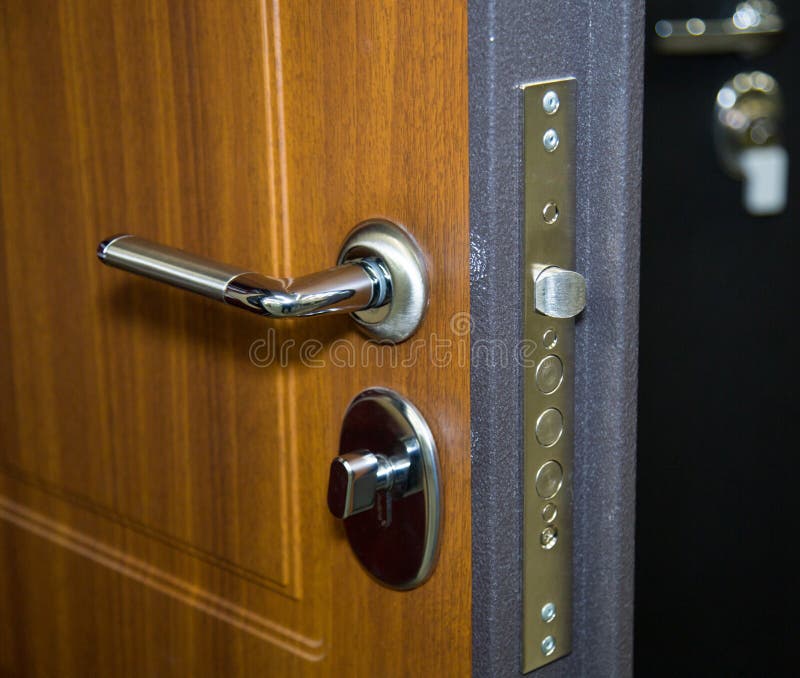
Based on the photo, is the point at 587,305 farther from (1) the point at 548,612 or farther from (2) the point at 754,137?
Answer: (2) the point at 754,137

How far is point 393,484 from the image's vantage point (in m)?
0.40

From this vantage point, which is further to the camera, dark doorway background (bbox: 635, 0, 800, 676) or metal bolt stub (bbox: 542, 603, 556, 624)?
dark doorway background (bbox: 635, 0, 800, 676)

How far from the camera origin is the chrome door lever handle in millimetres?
369

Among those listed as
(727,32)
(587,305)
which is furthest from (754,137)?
(587,305)

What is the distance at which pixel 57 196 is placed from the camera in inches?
21.6

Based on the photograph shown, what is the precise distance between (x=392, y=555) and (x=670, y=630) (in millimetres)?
746

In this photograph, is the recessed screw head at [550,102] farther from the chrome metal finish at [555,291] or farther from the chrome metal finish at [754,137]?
the chrome metal finish at [754,137]

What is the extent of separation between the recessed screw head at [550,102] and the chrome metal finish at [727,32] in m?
0.59

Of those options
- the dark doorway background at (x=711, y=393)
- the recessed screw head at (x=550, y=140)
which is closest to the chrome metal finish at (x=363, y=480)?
the recessed screw head at (x=550, y=140)

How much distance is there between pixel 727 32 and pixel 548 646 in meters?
0.68

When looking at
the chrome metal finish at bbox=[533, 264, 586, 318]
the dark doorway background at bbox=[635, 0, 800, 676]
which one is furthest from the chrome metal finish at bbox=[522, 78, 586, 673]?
the dark doorway background at bbox=[635, 0, 800, 676]

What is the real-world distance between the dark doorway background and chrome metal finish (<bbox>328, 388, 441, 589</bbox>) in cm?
59

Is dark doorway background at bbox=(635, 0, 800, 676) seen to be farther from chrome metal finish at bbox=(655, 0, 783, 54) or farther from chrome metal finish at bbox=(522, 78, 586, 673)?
chrome metal finish at bbox=(522, 78, 586, 673)

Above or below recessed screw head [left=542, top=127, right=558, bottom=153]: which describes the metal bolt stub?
below
